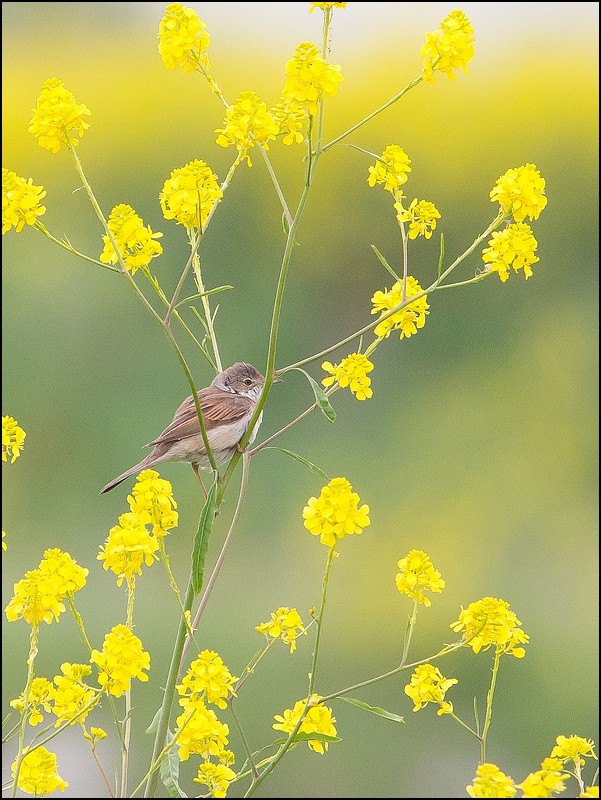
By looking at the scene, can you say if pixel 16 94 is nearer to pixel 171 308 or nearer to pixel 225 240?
pixel 225 240

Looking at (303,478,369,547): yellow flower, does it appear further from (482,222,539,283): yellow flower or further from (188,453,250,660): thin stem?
(482,222,539,283): yellow flower

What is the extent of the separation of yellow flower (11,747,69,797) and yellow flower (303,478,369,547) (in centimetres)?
43

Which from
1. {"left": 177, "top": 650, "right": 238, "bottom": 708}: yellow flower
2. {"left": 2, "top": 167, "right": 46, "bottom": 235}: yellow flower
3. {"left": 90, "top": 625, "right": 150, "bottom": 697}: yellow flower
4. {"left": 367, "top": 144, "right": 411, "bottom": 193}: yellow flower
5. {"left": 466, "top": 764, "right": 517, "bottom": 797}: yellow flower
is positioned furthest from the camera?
{"left": 367, "top": 144, "right": 411, "bottom": 193}: yellow flower

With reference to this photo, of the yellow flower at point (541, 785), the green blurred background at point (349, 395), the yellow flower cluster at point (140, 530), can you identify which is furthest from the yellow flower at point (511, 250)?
the green blurred background at point (349, 395)

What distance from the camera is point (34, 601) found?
3.51 ft

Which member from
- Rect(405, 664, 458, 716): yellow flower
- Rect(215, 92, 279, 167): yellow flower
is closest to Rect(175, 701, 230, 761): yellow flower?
Rect(405, 664, 458, 716): yellow flower

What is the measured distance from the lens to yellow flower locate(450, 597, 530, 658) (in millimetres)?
1159

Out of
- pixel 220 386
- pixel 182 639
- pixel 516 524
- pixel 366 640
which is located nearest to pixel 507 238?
pixel 182 639

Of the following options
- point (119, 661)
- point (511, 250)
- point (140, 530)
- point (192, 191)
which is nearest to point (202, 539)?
point (140, 530)

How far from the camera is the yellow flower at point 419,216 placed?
1.34 m

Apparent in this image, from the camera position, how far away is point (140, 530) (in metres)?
1.11

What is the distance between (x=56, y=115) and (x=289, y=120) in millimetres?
267

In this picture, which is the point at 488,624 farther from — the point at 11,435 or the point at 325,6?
the point at 325,6

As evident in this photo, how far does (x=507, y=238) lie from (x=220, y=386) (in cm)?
83
